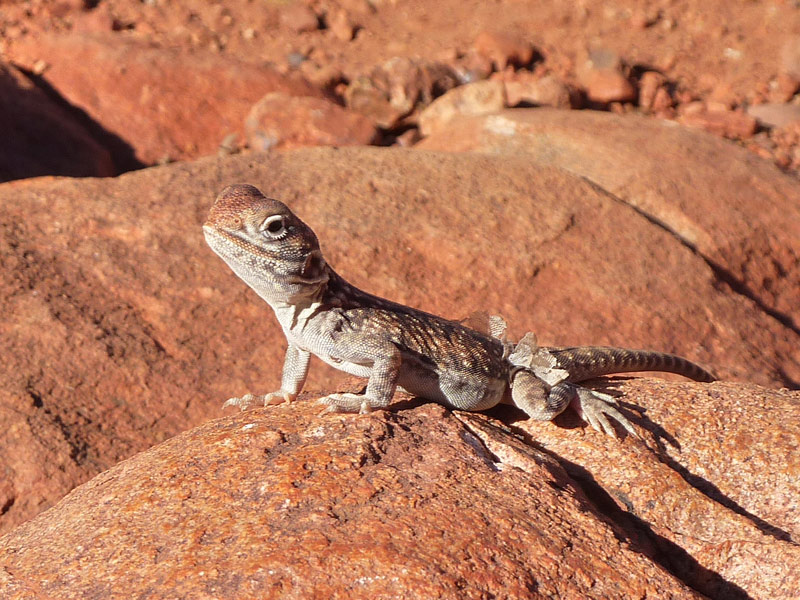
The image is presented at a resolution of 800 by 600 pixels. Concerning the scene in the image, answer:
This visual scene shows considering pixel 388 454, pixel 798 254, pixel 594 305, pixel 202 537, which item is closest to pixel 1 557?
pixel 202 537

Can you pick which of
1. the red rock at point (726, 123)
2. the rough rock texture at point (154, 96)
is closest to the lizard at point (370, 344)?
the rough rock texture at point (154, 96)

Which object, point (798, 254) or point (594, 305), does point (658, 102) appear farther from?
point (594, 305)

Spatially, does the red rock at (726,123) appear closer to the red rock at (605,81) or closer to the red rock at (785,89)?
the red rock at (605,81)

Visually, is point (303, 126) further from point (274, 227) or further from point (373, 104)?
point (274, 227)

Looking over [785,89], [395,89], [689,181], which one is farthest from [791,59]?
[689,181]

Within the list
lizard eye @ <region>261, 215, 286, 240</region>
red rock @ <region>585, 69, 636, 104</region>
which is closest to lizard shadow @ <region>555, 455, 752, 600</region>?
lizard eye @ <region>261, 215, 286, 240</region>

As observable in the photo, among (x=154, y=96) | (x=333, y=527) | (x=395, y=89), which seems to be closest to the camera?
(x=333, y=527)
